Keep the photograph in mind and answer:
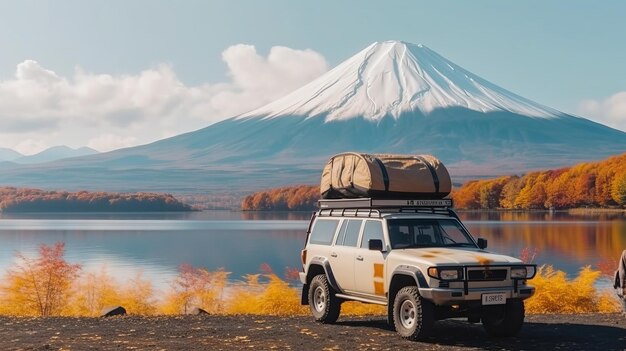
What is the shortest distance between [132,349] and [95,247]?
69.4 m

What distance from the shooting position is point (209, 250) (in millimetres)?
75750

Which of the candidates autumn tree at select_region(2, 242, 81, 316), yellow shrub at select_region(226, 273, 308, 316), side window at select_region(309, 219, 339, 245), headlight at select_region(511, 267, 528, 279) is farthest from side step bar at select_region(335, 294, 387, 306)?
autumn tree at select_region(2, 242, 81, 316)

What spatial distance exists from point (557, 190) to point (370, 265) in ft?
462

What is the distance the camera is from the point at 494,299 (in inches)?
540

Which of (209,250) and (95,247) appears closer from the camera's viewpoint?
(209,250)

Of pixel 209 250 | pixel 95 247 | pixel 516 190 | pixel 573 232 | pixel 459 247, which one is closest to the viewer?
pixel 459 247

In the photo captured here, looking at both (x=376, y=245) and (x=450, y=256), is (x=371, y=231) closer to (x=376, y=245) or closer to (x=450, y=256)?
(x=376, y=245)

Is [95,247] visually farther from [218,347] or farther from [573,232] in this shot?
[218,347]

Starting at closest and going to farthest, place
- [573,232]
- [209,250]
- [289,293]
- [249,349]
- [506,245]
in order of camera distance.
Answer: [249,349]
[289,293]
[506,245]
[209,250]
[573,232]

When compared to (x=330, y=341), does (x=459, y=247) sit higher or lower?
higher

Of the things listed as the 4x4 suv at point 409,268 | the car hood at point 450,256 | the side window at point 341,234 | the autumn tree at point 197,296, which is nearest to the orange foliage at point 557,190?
the autumn tree at point 197,296

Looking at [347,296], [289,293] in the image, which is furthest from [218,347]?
[289,293]

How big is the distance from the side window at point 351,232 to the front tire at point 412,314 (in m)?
1.79

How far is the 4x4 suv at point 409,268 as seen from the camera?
44.9 ft
